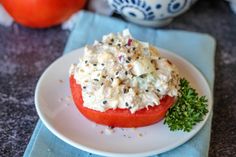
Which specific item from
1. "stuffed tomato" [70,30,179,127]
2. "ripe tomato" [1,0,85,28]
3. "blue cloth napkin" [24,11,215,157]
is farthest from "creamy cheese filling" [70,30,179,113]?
"ripe tomato" [1,0,85,28]

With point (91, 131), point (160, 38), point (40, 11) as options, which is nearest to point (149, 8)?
point (160, 38)

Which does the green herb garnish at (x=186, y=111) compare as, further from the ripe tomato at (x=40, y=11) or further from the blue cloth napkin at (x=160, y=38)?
the ripe tomato at (x=40, y=11)

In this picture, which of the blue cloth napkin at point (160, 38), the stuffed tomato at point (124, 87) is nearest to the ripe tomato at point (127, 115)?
the stuffed tomato at point (124, 87)

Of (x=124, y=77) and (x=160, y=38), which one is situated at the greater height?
(x=124, y=77)

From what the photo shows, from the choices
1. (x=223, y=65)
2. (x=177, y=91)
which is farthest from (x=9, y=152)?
(x=223, y=65)

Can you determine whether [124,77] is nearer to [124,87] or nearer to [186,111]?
[124,87]

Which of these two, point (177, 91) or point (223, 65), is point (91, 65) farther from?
point (223, 65)

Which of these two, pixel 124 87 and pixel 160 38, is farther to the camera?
pixel 160 38
